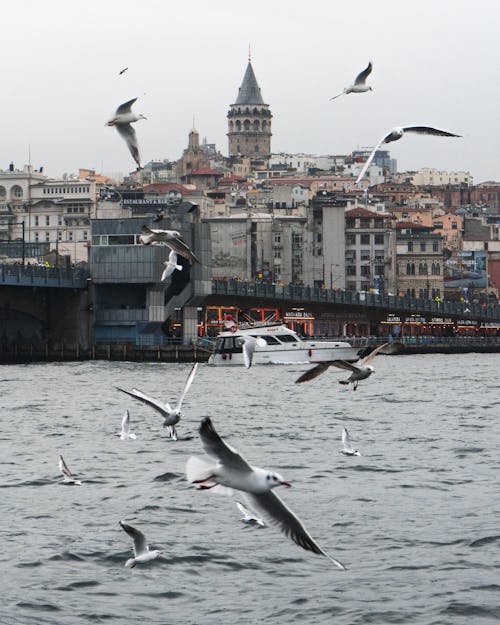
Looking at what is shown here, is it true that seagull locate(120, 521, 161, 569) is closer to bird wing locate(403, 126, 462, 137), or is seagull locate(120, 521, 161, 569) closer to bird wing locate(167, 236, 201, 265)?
bird wing locate(167, 236, 201, 265)

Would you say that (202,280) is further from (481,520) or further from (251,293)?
(481,520)

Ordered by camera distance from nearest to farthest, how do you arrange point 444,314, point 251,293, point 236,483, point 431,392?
point 236,483
point 431,392
point 251,293
point 444,314

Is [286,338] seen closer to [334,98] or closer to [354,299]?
[354,299]

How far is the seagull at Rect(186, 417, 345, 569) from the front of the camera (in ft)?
37.0

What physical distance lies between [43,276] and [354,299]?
109 feet

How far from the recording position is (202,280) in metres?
91.4

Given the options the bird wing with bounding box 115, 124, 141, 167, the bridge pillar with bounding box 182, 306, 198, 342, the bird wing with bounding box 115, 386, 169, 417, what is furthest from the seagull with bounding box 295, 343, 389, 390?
the bridge pillar with bounding box 182, 306, 198, 342

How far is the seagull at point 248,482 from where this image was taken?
1128 cm

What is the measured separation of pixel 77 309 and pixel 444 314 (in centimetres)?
3743

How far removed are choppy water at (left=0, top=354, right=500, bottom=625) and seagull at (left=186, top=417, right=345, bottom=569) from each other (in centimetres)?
466

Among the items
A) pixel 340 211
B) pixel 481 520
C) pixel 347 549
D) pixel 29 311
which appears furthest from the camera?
pixel 340 211

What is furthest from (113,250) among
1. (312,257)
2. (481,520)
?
(481,520)

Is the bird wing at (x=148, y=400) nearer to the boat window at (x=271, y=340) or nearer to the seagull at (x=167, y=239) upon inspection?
the seagull at (x=167, y=239)

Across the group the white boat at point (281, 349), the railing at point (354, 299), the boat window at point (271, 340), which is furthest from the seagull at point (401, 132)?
the railing at point (354, 299)
